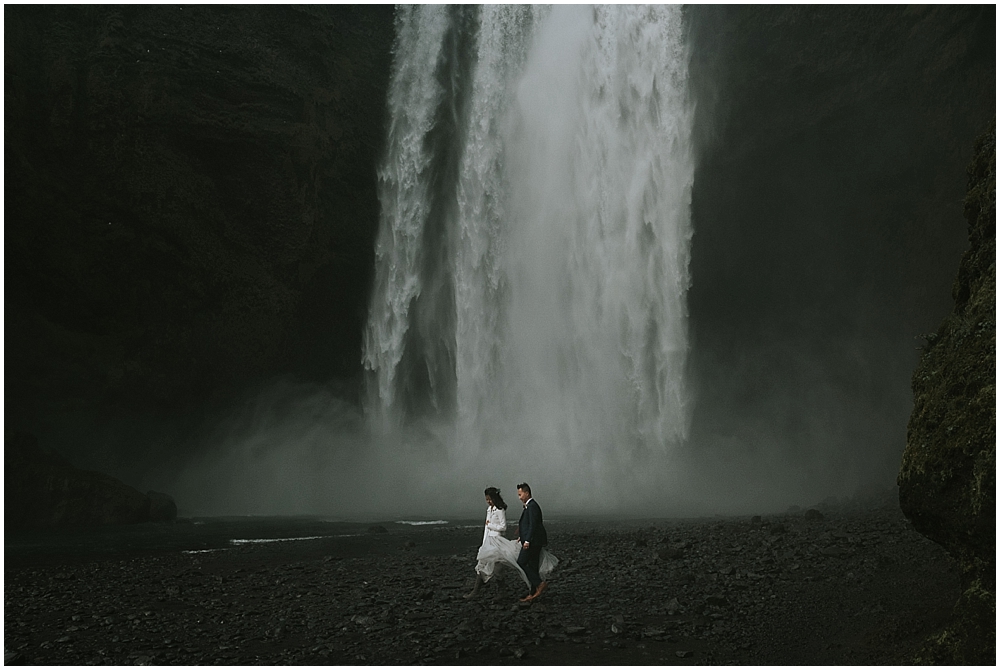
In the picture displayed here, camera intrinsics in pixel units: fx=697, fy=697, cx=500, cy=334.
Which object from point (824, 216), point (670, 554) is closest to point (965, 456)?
point (670, 554)

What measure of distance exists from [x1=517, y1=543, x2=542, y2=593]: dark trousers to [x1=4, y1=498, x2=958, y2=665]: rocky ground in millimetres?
248

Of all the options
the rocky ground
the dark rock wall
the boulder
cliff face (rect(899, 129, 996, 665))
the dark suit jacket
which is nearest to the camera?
cliff face (rect(899, 129, 996, 665))

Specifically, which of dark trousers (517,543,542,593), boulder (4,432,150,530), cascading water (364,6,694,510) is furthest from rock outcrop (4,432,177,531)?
dark trousers (517,543,542,593)

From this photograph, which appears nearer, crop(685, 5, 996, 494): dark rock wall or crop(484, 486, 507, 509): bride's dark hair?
crop(484, 486, 507, 509): bride's dark hair

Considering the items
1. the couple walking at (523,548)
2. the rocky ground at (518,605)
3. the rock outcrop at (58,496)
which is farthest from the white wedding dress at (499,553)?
the rock outcrop at (58,496)

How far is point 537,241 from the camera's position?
28750mm

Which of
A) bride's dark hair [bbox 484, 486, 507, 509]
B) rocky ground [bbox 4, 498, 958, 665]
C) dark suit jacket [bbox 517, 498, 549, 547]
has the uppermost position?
A: bride's dark hair [bbox 484, 486, 507, 509]

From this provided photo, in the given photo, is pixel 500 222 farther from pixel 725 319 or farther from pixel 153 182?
pixel 153 182

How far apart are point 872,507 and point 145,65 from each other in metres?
27.3

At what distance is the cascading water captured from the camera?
26.0 metres

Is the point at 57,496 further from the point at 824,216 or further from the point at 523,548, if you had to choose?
the point at 824,216

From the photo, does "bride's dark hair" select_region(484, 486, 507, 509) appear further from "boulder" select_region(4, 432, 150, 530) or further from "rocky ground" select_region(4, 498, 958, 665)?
"boulder" select_region(4, 432, 150, 530)

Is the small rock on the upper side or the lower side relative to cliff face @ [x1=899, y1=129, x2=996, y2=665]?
lower

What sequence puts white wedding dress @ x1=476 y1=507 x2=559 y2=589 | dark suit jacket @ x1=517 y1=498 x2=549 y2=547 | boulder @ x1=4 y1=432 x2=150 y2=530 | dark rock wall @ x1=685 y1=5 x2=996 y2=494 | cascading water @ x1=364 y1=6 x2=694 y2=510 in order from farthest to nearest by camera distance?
cascading water @ x1=364 y1=6 x2=694 y2=510 < dark rock wall @ x1=685 y1=5 x2=996 y2=494 < boulder @ x1=4 y1=432 x2=150 y2=530 < white wedding dress @ x1=476 y1=507 x2=559 y2=589 < dark suit jacket @ x1=517 y1=498 x2=549 y2=547
